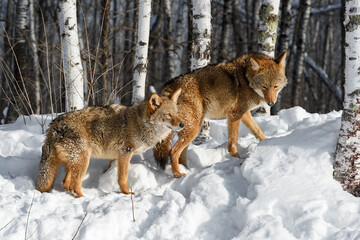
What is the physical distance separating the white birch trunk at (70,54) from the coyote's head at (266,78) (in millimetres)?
3309

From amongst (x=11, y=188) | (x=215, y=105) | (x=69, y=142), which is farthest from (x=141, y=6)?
(x=11, y=188)

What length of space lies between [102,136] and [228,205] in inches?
82.8

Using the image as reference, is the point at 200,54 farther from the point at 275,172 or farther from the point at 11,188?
the point at 11,188

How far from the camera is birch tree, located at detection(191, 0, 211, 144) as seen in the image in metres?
6.46

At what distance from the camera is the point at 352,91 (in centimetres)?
363

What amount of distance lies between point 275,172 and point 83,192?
268 cm

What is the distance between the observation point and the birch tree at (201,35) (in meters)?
6.46

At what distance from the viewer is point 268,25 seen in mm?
7207

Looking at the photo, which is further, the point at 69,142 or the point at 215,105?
the point at 215,105

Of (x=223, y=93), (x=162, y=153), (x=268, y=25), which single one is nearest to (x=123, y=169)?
(x=162, y=153)

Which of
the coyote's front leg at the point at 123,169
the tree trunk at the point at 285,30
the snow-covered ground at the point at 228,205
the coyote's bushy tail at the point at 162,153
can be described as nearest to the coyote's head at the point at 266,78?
the snow-covered ground at the point at 228,205

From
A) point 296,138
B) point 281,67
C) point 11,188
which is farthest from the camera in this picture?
A: point 281,67

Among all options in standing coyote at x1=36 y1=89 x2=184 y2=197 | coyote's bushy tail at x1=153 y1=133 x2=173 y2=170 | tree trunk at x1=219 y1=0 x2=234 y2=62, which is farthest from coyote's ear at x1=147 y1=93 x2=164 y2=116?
tree trunk at x1=219 y1=0 x2=234 y2=62

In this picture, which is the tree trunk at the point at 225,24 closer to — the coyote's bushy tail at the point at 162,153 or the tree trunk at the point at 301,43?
the tree trunk at the point at 301,43
